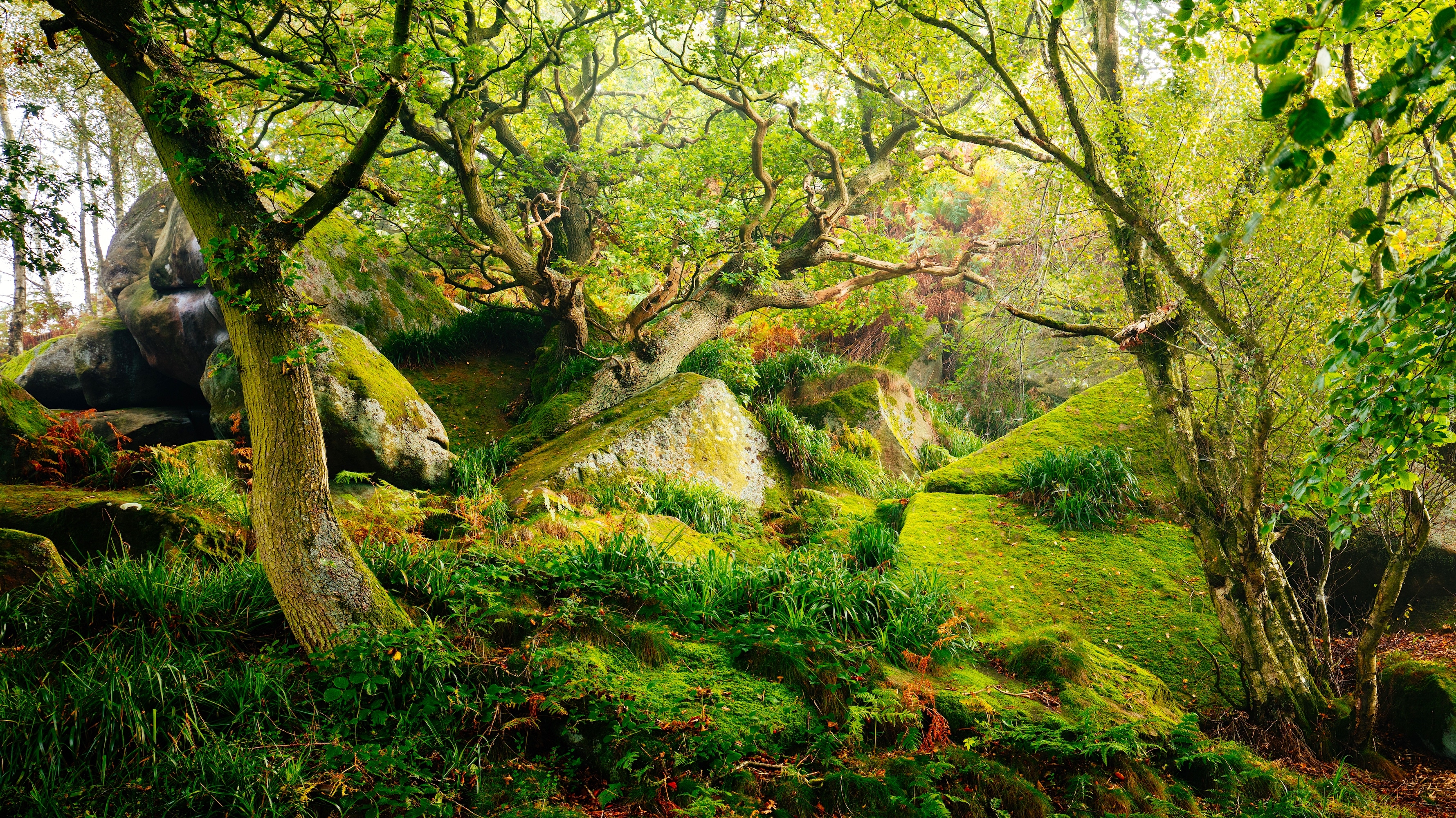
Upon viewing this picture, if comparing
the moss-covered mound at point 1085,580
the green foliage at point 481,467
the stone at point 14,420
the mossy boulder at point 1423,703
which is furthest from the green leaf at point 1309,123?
the stone at point 14,420

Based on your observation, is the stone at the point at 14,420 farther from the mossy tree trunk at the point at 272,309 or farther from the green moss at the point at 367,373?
the mossy tree trunk at the point at 272,309

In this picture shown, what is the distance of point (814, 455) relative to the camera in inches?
360

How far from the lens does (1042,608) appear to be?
5.53 metres

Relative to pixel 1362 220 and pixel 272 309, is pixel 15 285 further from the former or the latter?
pixel 1362 220

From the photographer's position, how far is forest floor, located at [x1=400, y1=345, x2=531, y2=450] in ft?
29.8

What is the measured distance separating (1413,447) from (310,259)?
11.3m

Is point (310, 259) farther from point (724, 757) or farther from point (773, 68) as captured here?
point (724, 757)

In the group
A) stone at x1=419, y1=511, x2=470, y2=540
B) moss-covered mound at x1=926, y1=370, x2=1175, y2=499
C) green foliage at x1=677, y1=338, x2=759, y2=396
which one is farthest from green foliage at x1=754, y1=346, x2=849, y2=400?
stone at x1=419, y1=511, x2=470, y2=540

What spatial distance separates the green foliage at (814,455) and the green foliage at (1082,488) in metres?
2.45

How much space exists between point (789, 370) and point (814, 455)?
2.40 meters

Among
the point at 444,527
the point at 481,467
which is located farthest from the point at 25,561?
the point at 481,467

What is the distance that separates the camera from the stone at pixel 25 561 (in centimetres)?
347

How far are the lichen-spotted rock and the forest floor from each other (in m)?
1.40

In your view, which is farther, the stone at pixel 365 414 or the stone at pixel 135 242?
the stone at pixel 135 242
